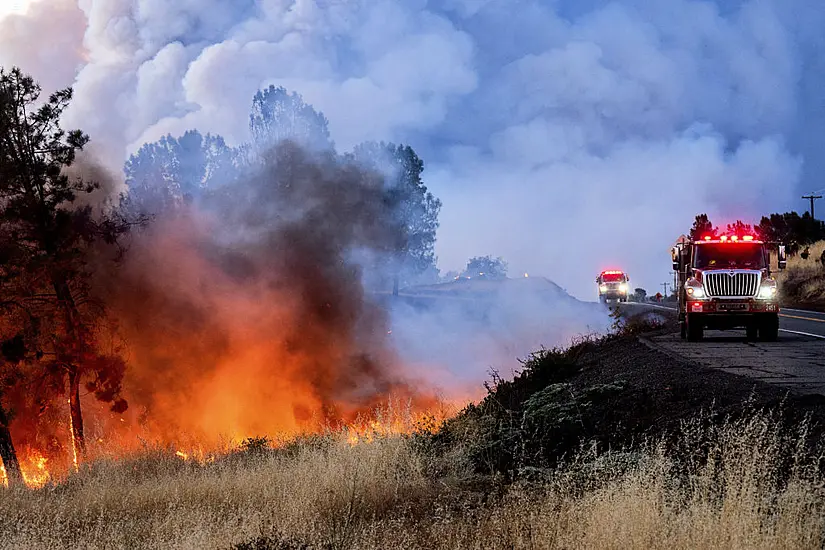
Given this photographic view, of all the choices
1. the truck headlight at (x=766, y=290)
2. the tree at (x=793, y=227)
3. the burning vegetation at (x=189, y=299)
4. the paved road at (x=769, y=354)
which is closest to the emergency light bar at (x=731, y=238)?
the truck headlight at (x=766, y=290)

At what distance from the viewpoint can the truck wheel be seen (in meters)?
17.3

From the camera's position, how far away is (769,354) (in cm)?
1468

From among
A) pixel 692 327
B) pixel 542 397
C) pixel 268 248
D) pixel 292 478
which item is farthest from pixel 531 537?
pixel 268 248

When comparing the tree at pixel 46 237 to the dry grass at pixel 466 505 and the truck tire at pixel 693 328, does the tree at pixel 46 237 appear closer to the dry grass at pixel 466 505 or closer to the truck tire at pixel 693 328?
the dry grass at pixel 466 505

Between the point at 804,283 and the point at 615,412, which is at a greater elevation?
the point at 804,283

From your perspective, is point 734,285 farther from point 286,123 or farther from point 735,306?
point 286,123

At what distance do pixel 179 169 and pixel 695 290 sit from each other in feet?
148

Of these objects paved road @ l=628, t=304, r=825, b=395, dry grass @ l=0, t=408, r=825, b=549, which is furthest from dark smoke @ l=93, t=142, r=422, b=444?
dry grass @ l=0, t=408, r=825, b=549

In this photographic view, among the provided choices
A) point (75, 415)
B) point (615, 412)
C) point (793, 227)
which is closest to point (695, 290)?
point (615, 412)

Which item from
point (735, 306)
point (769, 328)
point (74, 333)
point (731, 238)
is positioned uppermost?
point (731, 238)

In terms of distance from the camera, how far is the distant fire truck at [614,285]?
150 feet

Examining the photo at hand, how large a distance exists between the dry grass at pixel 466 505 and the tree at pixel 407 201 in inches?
1700

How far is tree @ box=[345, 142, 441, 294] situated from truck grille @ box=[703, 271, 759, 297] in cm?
3709

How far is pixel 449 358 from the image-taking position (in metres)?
46.9
